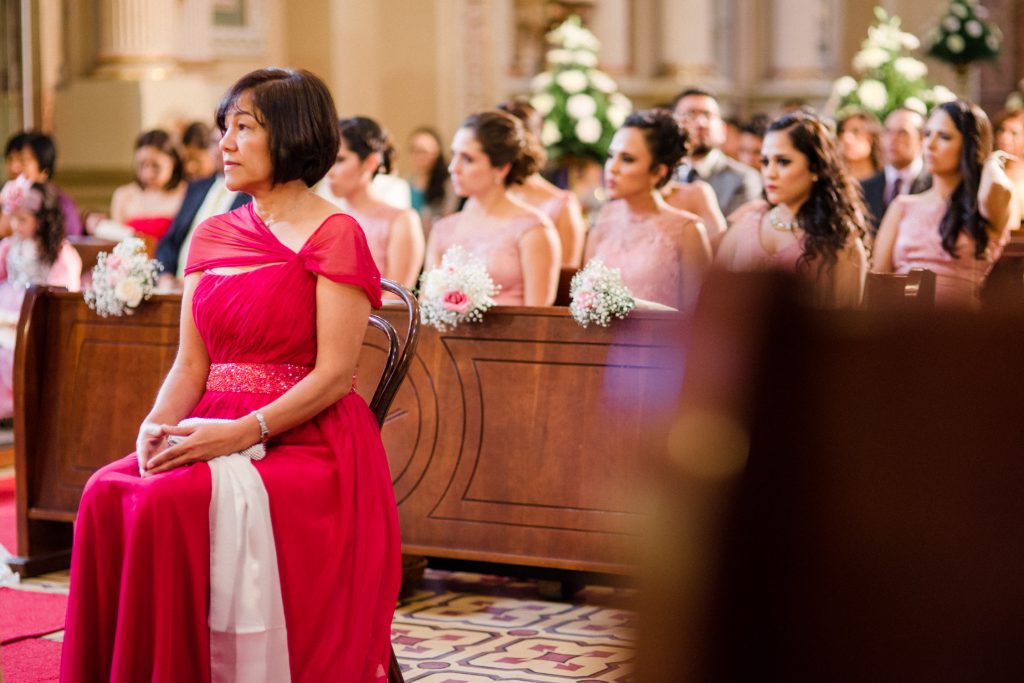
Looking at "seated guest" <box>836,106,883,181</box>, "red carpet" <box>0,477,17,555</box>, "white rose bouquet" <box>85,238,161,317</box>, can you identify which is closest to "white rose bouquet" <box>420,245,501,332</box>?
"white rose bouquet" <box>85,238,161,317</box>

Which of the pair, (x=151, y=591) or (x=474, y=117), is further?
(x=474, y=117)

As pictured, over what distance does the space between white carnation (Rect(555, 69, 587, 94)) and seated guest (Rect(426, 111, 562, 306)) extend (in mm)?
4461

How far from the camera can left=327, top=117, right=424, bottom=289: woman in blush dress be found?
552cm

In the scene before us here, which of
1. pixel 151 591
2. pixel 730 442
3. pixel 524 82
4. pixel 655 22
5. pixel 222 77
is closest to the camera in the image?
pixel 730 442

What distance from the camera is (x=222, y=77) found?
1004 cm

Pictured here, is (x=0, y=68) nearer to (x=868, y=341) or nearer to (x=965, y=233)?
(x=965, y=233)

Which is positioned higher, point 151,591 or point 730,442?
point 730,442

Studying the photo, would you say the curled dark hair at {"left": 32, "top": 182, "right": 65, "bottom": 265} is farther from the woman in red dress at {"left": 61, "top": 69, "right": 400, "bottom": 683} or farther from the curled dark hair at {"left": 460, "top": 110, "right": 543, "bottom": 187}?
the woman in red dress at {"left": 61, "top": 69, "right": 400, "bottom": 683}

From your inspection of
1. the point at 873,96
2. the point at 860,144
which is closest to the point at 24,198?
the point at 860,144

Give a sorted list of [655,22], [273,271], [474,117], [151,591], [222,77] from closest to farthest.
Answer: [151,591] → [273,271] → [474,117] → [222,77] → [655,22]

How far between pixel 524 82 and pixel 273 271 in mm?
9319

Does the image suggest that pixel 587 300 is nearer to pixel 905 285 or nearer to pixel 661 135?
pixel 905 285

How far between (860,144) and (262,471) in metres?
6.19

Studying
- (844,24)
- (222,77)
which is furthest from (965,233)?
(844,24)
